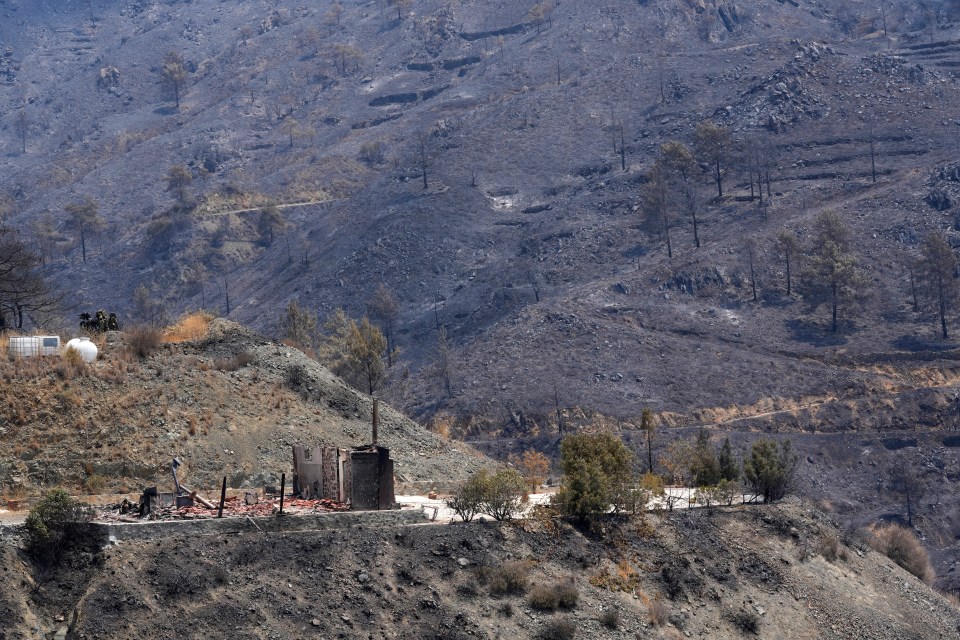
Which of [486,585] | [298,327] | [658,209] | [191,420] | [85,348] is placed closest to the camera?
[486,585]

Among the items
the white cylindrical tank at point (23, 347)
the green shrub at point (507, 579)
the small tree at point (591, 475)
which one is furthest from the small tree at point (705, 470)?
the white cylindrical tank at point (23, 347)

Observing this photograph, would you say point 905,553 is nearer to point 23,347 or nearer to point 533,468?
point 533,468

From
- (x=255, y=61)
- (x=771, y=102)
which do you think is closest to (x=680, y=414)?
A: (x=771, y=102)

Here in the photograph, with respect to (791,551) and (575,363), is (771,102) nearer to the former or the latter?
(575,363)

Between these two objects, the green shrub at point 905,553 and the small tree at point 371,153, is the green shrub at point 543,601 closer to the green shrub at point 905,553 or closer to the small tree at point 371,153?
the green shrub at point 905,553

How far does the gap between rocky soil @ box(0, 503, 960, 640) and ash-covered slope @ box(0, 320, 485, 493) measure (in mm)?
7211

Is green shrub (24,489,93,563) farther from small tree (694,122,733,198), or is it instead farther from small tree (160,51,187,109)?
small tree (160,51,187,109)

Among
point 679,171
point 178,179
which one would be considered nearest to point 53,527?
point 679,171

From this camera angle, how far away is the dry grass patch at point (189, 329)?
154ft

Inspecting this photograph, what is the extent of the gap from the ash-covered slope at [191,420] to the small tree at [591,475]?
5.66m

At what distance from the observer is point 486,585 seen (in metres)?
32.6

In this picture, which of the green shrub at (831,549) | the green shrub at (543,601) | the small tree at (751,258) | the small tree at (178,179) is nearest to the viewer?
the green shrub at (543,601)

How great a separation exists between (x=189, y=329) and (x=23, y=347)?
8572mm

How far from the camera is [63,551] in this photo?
29.1 m
